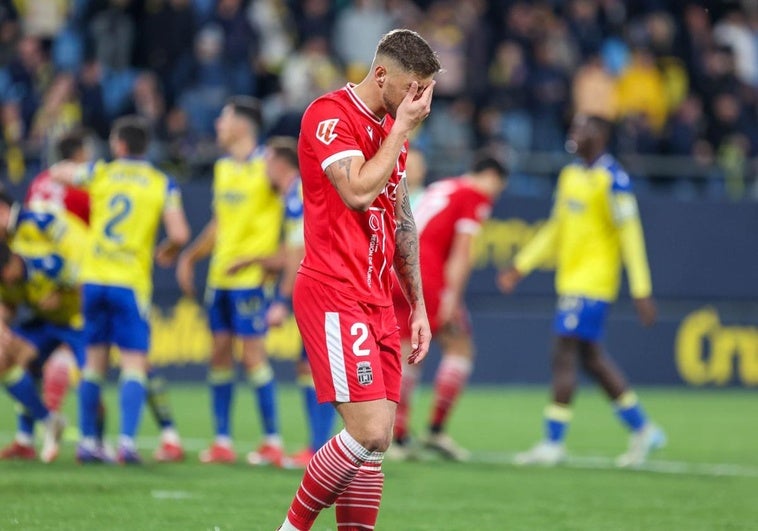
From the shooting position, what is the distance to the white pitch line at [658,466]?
1105 cm

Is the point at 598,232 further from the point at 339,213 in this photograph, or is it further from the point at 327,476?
the point at 327,476

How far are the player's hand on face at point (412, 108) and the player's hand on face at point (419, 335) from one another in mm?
1000

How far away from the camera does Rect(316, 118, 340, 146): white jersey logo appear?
6.14 m

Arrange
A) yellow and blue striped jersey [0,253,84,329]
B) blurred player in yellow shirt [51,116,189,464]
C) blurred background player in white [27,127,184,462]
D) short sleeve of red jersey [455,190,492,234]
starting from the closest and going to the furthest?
blurred player in yellow shirt [51,116,189,464] < yellow and blue striped jersey [0,253,84,329] < blurred background player in white [27,127,184,462] < short sleeve of red jersey [455,190,492,234]

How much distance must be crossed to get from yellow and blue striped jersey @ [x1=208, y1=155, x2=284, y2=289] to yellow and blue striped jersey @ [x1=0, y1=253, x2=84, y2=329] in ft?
3.72

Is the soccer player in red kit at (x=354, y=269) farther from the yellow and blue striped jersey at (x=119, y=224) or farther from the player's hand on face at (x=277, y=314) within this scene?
the yellow and blue striped jersey at (x=119, y=224)

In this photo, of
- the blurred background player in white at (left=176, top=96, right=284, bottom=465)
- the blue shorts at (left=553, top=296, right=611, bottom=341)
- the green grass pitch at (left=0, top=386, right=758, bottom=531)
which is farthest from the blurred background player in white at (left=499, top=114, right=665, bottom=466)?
the blurred background player in white at (left=176, top=96, right=284, bottom=465)

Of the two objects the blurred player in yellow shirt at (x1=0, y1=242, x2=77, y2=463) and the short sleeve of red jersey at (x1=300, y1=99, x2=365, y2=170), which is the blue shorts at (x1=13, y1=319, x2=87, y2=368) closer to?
the blurred player in yellow shirt at (x1=0, y1=242, x2=77, y2=463)

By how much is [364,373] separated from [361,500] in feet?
1.97

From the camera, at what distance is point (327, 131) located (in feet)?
20.2

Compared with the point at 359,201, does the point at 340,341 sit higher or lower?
lower

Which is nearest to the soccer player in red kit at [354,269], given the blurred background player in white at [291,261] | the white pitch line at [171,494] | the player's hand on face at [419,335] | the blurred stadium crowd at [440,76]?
the player's hand on face at [419,335]

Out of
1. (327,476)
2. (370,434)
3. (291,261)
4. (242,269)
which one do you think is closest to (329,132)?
(370,434)

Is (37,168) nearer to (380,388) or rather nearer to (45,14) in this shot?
(45,14)
